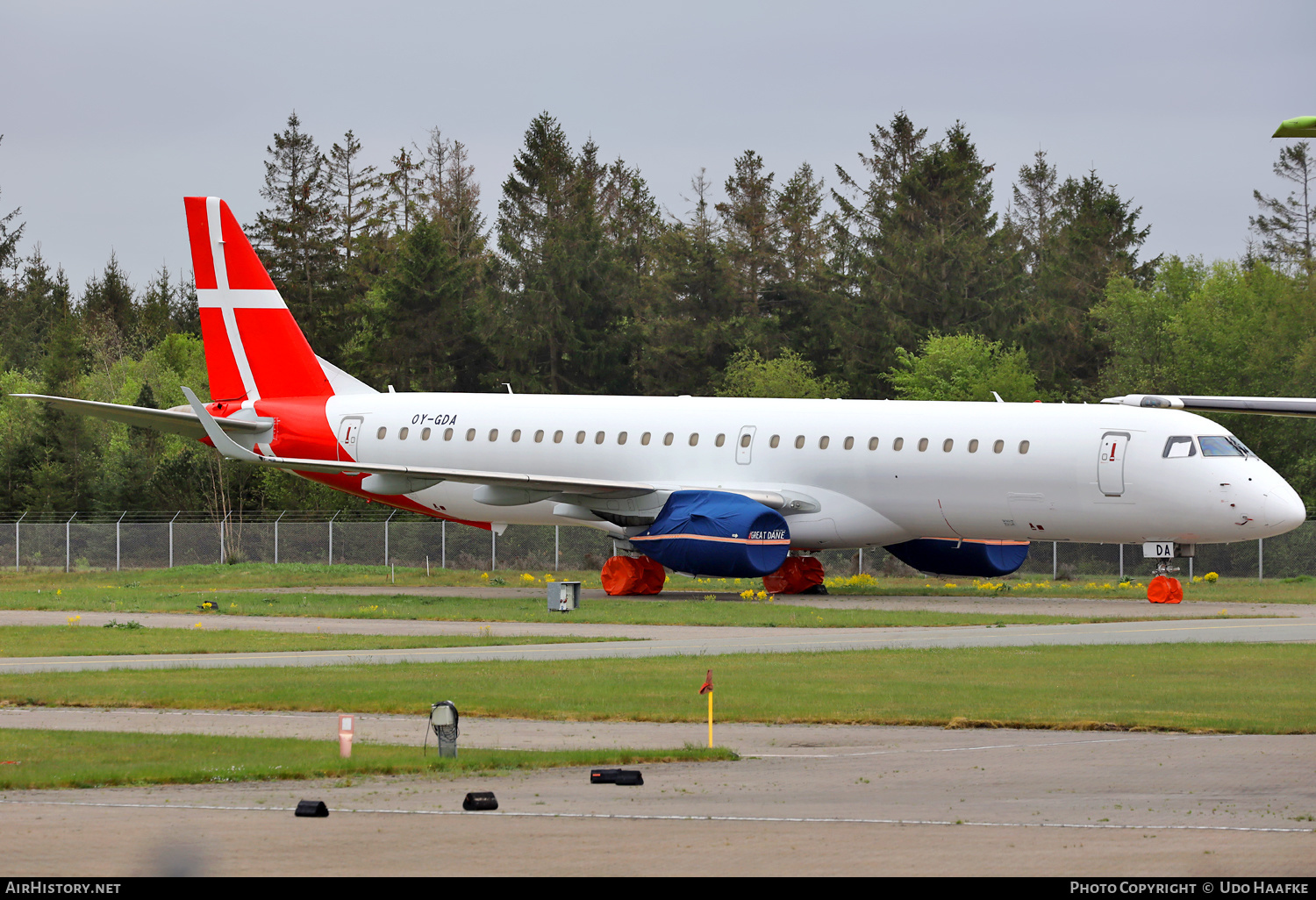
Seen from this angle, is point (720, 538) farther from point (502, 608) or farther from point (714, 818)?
point (714, 818)

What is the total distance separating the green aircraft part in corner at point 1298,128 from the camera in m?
11.7

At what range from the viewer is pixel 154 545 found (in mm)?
51750

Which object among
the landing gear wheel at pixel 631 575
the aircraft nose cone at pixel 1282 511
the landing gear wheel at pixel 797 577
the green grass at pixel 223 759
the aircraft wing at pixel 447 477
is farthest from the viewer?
the landing gear wheel at pixel 797 577

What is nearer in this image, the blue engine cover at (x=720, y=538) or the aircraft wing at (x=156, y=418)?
the blue engine cover at (x=720, y=538)

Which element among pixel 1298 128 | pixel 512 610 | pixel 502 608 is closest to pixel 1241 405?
pixel 1298 128

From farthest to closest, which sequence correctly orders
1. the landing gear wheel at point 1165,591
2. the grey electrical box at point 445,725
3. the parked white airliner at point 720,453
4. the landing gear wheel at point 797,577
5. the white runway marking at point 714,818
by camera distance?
1. the landing gear wheel at point 797,577
2. the landing gear wheel at point 1165,591
3. the parked white airliner at point 720,453
4. the grey electrical box at point 445,725
5. the white runway marking at point 714,818

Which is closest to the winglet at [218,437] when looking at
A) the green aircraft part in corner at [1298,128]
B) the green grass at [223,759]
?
the green grass at [223,759]

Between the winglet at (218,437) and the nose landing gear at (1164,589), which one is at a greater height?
the winglet at (218,437)

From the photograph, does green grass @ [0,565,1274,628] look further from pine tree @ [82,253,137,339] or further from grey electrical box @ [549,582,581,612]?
pine tree @ [82,253,137,339]

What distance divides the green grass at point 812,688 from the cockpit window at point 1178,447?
9090 mm

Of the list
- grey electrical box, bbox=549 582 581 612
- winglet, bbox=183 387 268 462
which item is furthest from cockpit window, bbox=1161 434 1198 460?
winglet, bbox=183 387 268 462

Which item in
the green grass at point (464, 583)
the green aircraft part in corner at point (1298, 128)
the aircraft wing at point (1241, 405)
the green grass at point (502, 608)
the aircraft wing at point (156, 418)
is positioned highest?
the green aircraft part in corner at point (1298, 128)

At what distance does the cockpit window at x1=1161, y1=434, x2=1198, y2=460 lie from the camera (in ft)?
102

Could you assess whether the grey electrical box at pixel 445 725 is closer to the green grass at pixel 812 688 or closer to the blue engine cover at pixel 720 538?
the green grass at pixel 812 688
